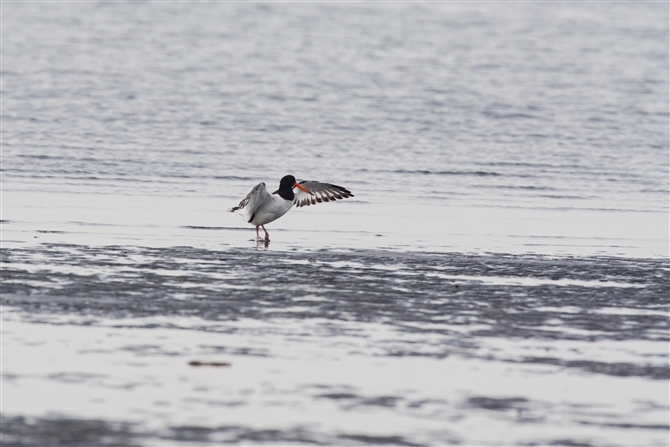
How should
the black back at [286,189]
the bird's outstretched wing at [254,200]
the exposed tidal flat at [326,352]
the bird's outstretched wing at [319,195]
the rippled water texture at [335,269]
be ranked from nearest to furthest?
the exposed tidal flat at [326,352] → the rippled water texture at [335,269] → the bird's outstretched wing at [254,200] → the black back at [286,189] → the bird's outstretched wing at [319,195]

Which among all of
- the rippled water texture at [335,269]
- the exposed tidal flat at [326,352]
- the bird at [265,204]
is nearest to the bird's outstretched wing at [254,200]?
the bird at [265,204]

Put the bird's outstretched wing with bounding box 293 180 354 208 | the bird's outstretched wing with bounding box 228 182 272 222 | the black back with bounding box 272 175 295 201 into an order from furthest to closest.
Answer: the bird's outstretched wing with bounding box 293 180 354 208 < the black back with bounding box 272 175 295 201 < the bird's outstretched wing with bounding box 228 182 272 222

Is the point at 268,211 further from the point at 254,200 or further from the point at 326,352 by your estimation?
the point at 326,352

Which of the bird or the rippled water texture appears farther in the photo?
the bird

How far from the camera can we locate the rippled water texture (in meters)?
7.17

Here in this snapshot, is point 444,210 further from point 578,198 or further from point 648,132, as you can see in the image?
point 648,132

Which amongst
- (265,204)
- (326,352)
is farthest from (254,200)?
(326,352)

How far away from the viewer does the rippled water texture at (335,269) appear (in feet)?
23.5

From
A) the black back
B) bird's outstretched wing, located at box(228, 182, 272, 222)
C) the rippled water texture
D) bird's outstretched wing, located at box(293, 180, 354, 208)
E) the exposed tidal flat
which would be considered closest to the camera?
the exposed tidal flat

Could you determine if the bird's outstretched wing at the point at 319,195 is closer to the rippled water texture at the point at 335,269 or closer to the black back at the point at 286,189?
the rippled water texture at the point at 335,269

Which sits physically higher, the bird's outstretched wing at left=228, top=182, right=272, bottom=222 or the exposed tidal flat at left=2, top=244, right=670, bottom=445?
the bird's outstretched wing at left=228, top=182, right=272, bottom=222

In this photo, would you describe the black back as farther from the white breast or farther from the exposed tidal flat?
the exposed tidal flat

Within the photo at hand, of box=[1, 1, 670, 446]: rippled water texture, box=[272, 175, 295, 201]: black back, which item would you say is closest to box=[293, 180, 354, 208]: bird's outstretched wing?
box=[1, 1, 670, 446]: rippled water texture

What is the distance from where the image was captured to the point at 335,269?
1200cm
